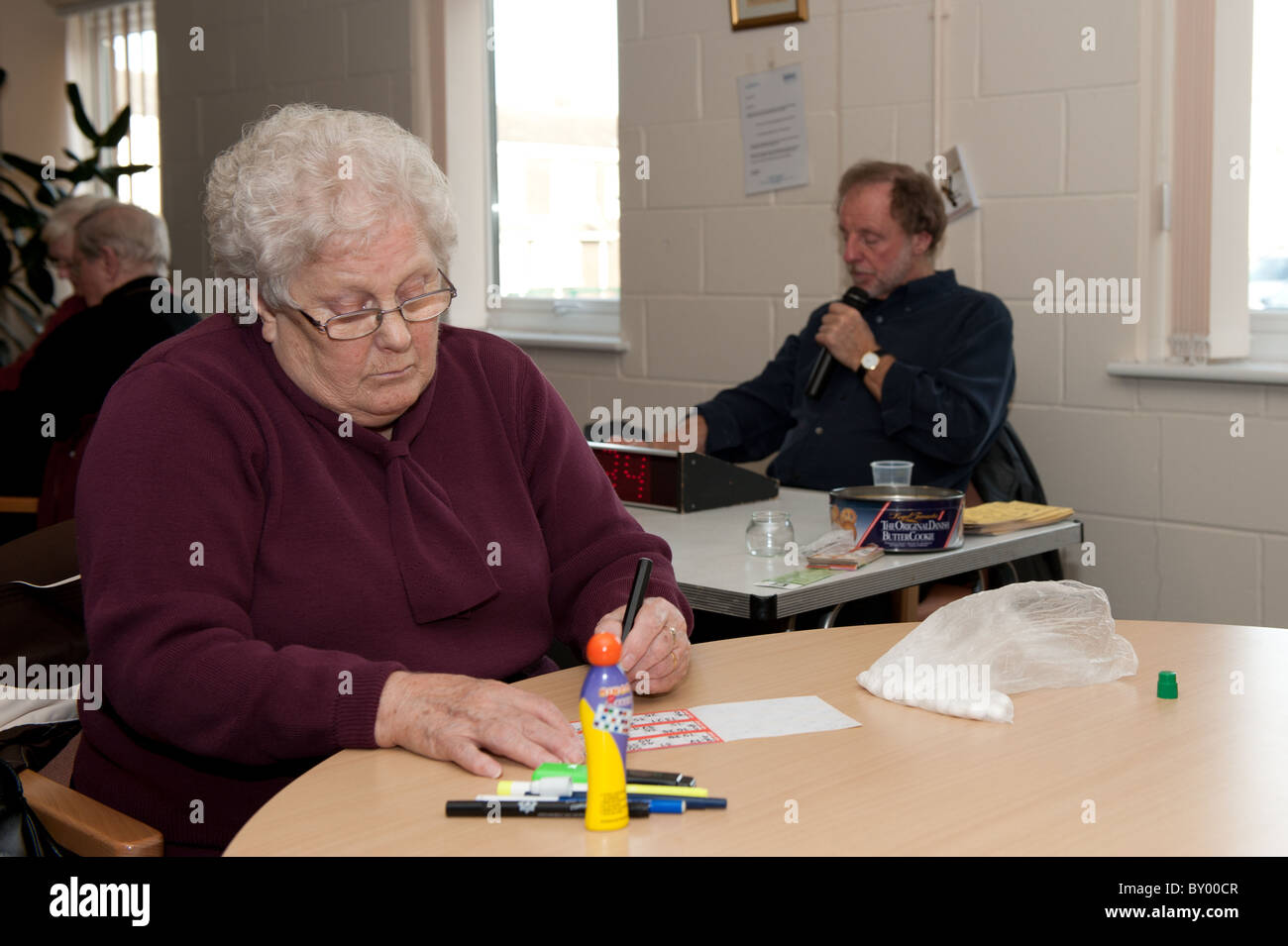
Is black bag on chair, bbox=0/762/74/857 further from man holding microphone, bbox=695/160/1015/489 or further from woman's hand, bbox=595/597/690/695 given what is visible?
man holding microphone, bbox=695/160/1015/489

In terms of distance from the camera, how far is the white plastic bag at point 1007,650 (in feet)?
4.53

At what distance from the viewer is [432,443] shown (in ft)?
5.35

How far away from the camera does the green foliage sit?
5.95m

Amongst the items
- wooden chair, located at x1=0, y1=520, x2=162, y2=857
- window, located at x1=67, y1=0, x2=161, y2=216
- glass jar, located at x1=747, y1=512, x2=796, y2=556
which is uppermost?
window, located at x1=67, y1=0, x2=161, y2=216

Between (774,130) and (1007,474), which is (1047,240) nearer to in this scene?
(1007,474)

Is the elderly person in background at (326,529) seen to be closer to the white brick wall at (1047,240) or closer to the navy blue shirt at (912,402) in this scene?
the navy blue shirt at (912,402)

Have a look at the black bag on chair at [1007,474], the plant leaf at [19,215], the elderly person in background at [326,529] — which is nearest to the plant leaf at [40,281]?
the plant leaf at [19,215]

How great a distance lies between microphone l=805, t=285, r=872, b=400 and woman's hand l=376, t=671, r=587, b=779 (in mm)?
1928

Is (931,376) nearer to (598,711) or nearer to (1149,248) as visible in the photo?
(1149,248)

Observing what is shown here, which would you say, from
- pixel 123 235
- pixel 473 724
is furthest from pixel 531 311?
pixel 473 724

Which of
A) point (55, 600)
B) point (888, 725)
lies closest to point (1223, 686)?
point (888, 725)

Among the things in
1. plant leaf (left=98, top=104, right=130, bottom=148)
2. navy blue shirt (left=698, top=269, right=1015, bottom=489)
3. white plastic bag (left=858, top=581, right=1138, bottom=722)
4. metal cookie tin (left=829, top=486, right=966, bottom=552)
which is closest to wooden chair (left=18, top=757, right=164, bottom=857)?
white plastic bag (left=858, top=581, right=1138, bottom=722)

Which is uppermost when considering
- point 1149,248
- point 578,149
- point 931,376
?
point 578,149
